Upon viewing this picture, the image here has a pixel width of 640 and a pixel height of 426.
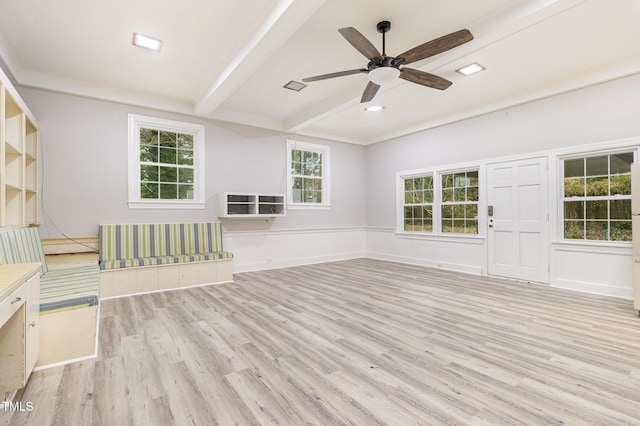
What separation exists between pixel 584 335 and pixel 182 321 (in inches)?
150

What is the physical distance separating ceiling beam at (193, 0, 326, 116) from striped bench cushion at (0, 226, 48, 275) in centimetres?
269

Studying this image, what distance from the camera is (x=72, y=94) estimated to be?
4.34 m

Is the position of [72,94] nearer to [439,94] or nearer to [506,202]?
[439,94]

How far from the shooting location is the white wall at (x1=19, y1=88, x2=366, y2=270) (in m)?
4.27

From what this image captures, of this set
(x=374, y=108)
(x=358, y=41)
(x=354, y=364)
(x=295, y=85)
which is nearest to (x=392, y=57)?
(x=358, y=41)

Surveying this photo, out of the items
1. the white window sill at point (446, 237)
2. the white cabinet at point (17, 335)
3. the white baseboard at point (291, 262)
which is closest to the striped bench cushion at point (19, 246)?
the white cabinet at point (17, 335)

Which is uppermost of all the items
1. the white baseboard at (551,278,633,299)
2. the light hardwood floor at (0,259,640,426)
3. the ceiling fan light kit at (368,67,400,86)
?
the ceiling fan light kit at (368,67,400,86)

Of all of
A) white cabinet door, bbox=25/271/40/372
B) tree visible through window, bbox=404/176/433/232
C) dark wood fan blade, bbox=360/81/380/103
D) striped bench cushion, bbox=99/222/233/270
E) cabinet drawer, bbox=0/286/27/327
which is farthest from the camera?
tree visible through window, bbox=404/176/433/232

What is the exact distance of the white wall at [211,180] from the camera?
4.27 meters

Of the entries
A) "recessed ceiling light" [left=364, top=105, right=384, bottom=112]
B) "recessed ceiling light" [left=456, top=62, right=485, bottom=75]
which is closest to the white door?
"recessed ceiling light" [left=456, top=62, right=485, bottom=75]

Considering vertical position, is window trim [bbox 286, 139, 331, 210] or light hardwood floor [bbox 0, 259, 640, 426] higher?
window trim [bbox 286, 139, 331, 210]

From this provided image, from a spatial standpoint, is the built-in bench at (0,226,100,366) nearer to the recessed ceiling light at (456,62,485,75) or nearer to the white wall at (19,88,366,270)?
the white wall at (19,88,366,270)

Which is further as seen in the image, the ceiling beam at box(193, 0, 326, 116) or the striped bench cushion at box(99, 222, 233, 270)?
the striped bench cushion at box(99, 222, 233, 270)

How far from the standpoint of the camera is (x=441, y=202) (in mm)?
6121
